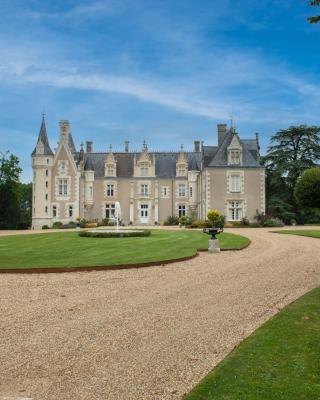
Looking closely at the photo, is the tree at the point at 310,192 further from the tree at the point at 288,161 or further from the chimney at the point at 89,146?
the chimney at the point at 89,146

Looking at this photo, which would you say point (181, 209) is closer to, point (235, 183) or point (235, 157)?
point (235, 183)

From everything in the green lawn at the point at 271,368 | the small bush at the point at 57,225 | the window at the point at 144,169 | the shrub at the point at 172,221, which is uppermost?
the window at the point at 144,169

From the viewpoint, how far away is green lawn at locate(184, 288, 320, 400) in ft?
11.6

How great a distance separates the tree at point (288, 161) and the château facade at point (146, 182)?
3.15 meters

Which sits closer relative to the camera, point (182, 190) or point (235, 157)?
point (235, 157)

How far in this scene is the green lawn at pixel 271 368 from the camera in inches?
139

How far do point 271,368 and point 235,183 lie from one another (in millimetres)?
37176

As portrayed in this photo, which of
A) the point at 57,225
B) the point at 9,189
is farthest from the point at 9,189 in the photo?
the point at 57,225

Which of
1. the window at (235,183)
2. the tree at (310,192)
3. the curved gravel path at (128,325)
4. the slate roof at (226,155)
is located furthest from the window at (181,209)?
the curved gravel path at (128,325)

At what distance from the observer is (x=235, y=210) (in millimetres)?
40438

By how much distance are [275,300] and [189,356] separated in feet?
11.3

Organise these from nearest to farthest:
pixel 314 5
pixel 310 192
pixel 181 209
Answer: pixel 314 5, pixel 310 192, pixel 181 209

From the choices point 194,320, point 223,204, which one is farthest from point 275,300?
point 223,204

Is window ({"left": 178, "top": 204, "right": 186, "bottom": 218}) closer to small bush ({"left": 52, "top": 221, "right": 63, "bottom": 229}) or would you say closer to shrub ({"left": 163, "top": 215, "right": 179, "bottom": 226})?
shrub ({"left": 163, "top": 215, "right": 179, "bottom": 226})
